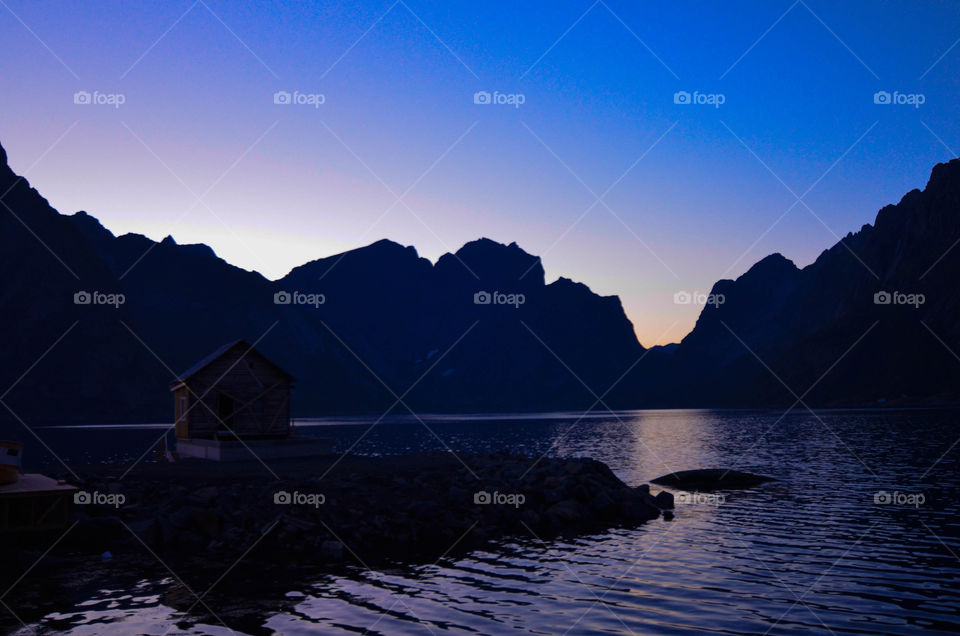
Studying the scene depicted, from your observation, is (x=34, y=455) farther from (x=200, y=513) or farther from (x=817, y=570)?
(x=817, y=570)

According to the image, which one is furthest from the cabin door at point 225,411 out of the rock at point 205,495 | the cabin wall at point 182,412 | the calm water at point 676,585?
the calm water at point 676,585

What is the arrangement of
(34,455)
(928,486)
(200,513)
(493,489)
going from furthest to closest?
(34,455) < (928,486) < (493,489) < (200,513)

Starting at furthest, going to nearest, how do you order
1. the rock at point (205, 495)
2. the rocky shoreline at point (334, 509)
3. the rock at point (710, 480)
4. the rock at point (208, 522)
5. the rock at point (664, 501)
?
the rock at point (710, 480) → the rock at point (664, 501) → the rock at point (205, 495) → the rock at point (208, 522) → the rocky shoreline at point (334, 509)

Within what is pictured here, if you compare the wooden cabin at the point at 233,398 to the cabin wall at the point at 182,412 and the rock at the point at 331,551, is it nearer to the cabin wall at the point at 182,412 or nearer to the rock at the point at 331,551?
the cabin wall at the point at 182,412

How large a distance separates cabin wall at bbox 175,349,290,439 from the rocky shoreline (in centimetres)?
545

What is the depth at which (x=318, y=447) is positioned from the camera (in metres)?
45.9

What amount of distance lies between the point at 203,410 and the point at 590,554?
2907 cm

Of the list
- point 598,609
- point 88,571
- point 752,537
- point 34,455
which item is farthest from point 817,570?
point 34,455

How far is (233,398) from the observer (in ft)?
154

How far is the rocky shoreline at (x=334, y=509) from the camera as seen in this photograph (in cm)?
2647

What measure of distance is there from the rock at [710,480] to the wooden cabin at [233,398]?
83.8 feet

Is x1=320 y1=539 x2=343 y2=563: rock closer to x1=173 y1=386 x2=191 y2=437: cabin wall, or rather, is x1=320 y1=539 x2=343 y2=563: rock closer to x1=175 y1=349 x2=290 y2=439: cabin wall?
x1=175 y1=349 x2=290 y2=439: cabin wall

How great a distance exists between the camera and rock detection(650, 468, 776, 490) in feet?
153

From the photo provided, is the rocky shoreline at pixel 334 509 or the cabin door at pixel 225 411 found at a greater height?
the cabin door at pixel 225 411
